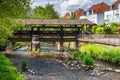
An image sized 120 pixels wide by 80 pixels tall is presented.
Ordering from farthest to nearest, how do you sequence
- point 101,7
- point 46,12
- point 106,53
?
point 101,7, point 46,12, point 106,53

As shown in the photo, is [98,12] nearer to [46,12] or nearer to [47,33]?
[46,12]

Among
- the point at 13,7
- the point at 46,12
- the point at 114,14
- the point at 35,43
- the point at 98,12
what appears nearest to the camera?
the point at 13,7

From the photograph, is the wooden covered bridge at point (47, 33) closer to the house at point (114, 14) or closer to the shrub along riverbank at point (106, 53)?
the shrub along riverbank at point (106, 53)

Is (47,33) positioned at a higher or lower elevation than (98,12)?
lower

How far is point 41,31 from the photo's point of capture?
58250 mm

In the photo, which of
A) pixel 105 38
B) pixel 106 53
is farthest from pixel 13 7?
pixel 105 38

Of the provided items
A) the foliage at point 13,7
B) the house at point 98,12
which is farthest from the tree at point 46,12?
the foliage at point 13,7

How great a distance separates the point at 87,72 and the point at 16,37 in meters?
30.1

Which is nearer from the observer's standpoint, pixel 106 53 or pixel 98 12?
pixel 106 53

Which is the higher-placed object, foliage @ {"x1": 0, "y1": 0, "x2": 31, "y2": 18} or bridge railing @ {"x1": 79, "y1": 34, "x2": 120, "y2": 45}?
foliage @ {"x1": 0, "y1": 0, "x2": 31, "y2": 18}

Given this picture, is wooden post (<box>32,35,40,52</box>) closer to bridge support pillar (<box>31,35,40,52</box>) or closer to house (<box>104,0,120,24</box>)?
bridge support pillar (<box>31,35,40,52</box>)

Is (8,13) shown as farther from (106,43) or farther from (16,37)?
(16,37)

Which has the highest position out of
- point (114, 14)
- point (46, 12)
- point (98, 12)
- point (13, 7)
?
point (98, 12)

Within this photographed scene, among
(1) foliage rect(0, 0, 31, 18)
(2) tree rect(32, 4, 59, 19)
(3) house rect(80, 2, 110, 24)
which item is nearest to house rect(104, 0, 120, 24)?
(3) house rect(80, 2, 110, 24)
